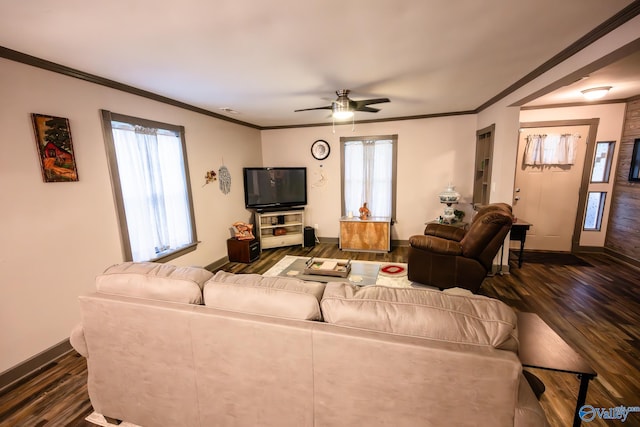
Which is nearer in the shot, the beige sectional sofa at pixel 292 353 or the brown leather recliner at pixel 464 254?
the beige sectional sofa at pixel 292 353

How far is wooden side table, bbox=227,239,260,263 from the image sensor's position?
421cm

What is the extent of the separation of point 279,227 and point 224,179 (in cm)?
145

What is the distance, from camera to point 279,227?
5.12 metres

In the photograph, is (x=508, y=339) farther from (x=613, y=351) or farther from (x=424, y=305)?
(x=613, y=351)

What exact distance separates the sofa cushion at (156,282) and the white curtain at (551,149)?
5.15 meters

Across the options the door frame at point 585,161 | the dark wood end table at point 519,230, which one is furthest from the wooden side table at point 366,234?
the door frame at point 585,161

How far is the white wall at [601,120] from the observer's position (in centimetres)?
386

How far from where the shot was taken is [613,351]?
2.06m

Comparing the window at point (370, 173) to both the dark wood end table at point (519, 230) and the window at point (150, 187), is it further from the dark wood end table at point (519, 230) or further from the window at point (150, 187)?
the window at point (150, 187)

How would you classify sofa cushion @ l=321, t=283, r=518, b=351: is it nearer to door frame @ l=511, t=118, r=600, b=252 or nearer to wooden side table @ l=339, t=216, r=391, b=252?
wooden side table @ l=339, t=216, r=391, b=252

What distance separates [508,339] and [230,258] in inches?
159

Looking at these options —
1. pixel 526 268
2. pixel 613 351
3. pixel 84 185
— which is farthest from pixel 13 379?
pixel 526 268

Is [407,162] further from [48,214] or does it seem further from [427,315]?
[48,214]

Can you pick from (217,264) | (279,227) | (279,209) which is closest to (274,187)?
(279,209)
